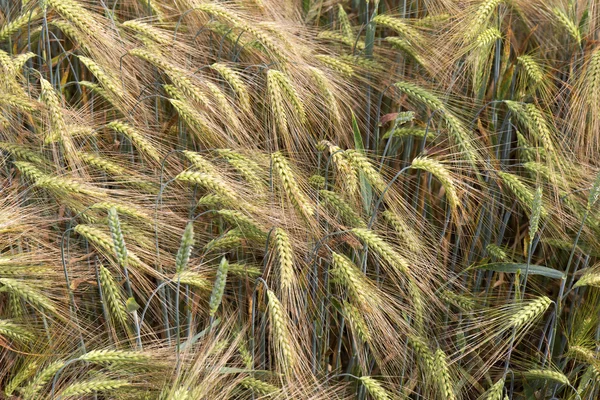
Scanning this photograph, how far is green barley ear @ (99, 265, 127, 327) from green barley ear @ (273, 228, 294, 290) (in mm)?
372

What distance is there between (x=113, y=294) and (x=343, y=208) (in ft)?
1.95

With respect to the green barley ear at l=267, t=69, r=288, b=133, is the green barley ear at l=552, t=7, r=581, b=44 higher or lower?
higher

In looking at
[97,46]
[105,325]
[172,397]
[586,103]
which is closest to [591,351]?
[586,103]

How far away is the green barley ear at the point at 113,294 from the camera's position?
A: 1.68 meters

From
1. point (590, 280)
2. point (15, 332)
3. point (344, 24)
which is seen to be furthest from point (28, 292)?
point (344, 24)

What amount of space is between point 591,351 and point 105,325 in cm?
121

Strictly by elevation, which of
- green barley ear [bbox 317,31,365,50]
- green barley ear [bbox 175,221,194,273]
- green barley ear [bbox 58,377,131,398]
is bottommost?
green barley ear [bbox 58,377,131,398]

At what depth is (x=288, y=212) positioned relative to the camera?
6.17 feet

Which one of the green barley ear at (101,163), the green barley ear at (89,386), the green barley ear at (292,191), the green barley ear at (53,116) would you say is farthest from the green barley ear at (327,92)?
the green barley ear at (89,386)

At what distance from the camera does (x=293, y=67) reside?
7.14 feet

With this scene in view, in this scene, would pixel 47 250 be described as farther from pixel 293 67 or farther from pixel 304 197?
pixel 293 67

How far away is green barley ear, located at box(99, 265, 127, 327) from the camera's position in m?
1.68

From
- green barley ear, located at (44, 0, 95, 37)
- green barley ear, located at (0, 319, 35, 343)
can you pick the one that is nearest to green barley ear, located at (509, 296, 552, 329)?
green barley ear, located at (0, 319, 35, 343)

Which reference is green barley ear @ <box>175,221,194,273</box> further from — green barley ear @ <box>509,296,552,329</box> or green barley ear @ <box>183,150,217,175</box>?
green barley ear @ <box>509,296,552,329</box>
